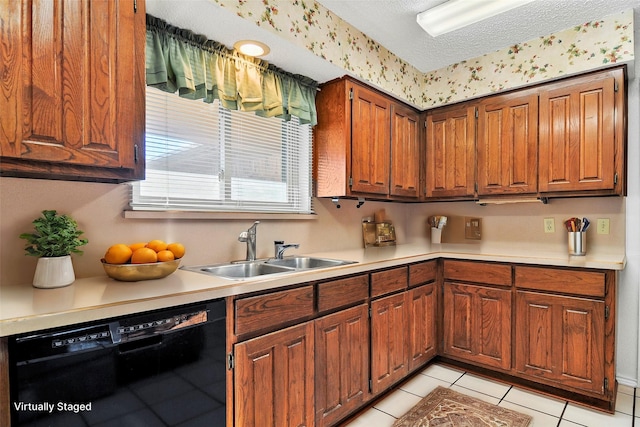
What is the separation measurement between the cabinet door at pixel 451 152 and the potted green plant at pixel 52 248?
8.80 ft

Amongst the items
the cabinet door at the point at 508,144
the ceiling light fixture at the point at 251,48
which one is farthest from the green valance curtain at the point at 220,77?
the cabinet door at the point at 508,144

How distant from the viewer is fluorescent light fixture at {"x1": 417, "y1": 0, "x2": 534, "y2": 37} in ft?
6.62

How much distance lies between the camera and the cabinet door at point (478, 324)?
246 centimetres

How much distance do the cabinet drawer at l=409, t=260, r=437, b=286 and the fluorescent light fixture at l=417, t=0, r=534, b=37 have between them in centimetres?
159

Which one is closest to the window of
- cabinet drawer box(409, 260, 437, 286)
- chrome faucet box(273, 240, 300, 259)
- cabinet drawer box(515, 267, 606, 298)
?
chrome faucet box(273, 240, 300, 259)

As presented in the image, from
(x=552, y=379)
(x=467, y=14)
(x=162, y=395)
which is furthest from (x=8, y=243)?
(x=552, y=379)

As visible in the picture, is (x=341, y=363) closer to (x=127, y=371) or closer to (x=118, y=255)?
(x=127, y=371)

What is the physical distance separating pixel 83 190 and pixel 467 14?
2.31 meters

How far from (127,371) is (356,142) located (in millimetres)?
1909

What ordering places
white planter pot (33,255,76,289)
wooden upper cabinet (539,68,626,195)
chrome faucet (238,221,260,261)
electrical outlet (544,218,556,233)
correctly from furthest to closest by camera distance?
electrical outlet (544,218,556,233), wooden upper cabinet (539,68,626,195), chrome faucet (238,221,260,261), white planter pot (33,255,76,289)

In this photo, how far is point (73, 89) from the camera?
1.22 meters

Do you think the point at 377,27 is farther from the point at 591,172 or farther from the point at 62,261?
the point at 62,261

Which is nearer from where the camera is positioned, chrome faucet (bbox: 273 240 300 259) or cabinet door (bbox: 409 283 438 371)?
chrome faucet (bbox: 273 240 300 259)

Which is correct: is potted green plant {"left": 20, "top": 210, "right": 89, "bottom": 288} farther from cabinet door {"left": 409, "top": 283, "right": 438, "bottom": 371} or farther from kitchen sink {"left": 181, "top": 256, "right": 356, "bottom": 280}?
cabinet door {"left": 409, "top": 283, "right": 438, "bottom": 371}
